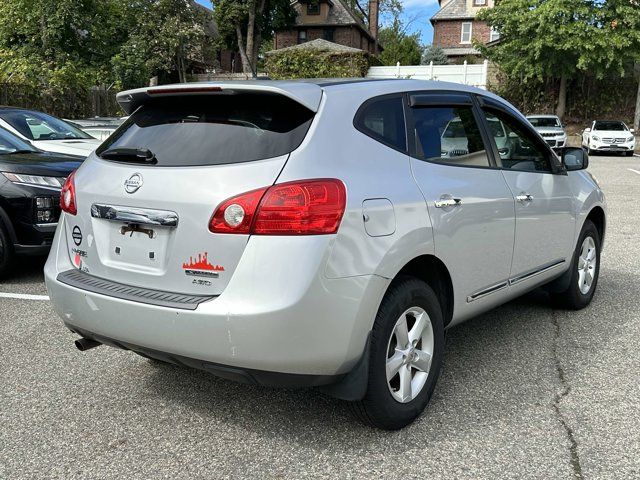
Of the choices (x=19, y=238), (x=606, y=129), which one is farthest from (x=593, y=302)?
(x=606, y=129)

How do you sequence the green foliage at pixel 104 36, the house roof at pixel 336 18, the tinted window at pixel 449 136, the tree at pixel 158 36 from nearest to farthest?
the tinted window at pixel 449 136 < the green foliage at pixel 104 36 < the tree at pixel 158 36 < the house roof at pixel 336 18

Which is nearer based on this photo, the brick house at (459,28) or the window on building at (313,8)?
the window on building at (313,8)

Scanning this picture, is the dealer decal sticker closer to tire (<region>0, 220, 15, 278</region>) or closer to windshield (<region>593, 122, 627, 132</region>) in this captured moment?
tire (<region>0, 220, 15, 278</region>)

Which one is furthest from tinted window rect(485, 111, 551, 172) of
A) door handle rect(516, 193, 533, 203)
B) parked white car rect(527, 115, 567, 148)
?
parked white car rect(527, 115, 567, 148)

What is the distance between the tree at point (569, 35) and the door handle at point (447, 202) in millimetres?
29863

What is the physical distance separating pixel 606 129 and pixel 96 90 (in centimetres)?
2083

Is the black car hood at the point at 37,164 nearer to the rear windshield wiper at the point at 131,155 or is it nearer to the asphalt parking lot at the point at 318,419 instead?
the asphalt parking lot at the point at 318,419

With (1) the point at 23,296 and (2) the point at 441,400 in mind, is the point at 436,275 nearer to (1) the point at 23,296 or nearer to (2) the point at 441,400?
(2) the point at 441,400

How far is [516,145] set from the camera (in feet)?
14.0

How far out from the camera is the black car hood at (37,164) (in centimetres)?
587

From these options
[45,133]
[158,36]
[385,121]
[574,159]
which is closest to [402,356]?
A: [385,121]

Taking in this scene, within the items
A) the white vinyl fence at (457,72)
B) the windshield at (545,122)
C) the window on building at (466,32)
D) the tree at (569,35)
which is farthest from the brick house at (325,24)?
the windshield at (545,122)

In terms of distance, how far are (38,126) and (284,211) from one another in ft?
23.6

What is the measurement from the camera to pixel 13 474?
271 centimetres
